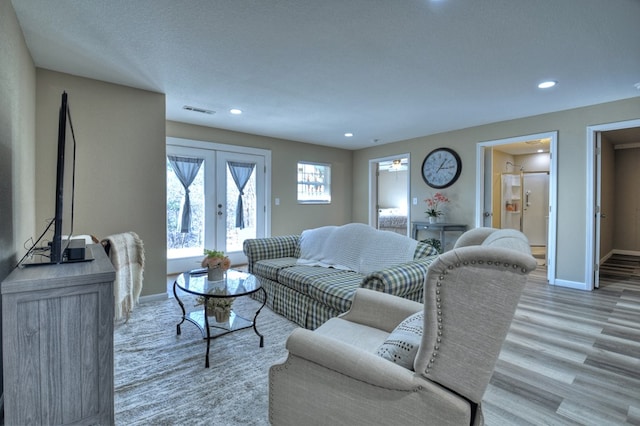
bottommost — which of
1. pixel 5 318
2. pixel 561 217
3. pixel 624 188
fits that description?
pixel 5 318

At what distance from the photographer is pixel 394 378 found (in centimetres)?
103

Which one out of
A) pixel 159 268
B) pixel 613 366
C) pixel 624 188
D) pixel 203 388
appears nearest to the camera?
pixel 203 388

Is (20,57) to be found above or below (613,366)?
above

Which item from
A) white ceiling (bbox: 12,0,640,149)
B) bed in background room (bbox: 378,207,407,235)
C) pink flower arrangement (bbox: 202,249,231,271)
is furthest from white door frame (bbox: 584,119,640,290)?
pink flower arrangement (bbox: 202,249,231,271)

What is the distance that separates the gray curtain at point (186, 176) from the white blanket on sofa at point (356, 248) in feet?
7.48

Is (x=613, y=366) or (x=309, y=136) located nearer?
(x=613, y=366)

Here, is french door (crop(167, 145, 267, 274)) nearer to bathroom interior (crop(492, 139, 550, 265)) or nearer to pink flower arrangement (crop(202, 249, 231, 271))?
pink flower arrangement (crop(202, 249, 231, 271))

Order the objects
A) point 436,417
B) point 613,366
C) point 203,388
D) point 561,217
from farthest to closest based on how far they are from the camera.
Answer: point 561,217 < point 613,366 < point 203,388 < point 436,417

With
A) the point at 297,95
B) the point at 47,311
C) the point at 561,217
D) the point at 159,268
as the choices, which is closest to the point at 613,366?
the point at 561,217

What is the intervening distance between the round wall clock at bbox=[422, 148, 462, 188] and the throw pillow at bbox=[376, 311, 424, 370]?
4640mm

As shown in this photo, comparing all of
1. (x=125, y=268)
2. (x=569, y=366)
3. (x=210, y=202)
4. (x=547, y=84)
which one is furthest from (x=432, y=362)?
(x=210, y=202)

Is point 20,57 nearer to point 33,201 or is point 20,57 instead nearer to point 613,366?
point 33,201

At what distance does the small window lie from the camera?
645cm

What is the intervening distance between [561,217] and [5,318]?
5.49 metres
